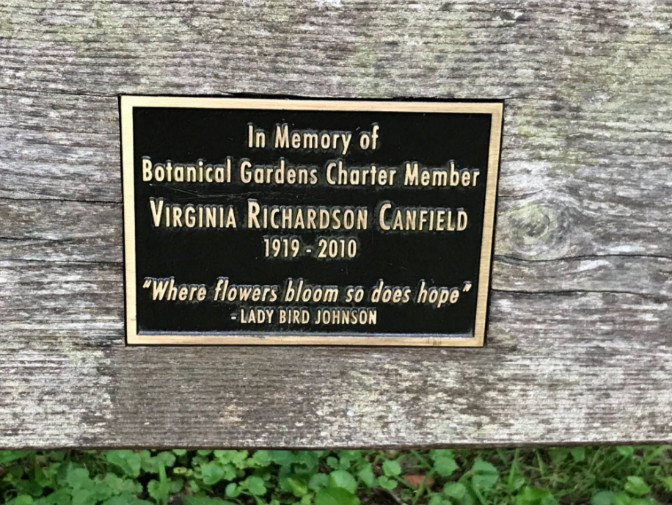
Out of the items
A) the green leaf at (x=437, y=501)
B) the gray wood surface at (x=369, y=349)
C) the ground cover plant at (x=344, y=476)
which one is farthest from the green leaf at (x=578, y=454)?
the gray wood surface at (x=369, y=349)

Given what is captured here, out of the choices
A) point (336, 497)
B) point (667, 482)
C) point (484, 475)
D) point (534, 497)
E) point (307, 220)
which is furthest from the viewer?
point (667, 482)

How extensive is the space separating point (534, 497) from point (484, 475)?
0.24 m

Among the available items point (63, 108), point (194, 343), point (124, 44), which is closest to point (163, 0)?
point (124, 44)

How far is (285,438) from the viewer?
1.85 meters

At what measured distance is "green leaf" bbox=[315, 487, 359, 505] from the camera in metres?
2.03

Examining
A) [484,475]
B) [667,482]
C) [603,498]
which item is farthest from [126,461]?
[667,482]

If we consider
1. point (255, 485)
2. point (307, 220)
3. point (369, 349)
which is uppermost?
point (307, 220)

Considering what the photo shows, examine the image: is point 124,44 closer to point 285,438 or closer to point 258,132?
point 258,132

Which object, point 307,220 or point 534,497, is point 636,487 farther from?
point 307,220

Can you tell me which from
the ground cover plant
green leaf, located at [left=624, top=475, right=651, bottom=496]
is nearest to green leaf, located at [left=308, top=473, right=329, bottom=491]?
the ground cover plant

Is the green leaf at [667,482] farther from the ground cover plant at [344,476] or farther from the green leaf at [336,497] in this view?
the green leaf at [336,497]

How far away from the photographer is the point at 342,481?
2240 mm

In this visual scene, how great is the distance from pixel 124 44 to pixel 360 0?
48 cm

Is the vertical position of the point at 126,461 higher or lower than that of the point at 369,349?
lower
